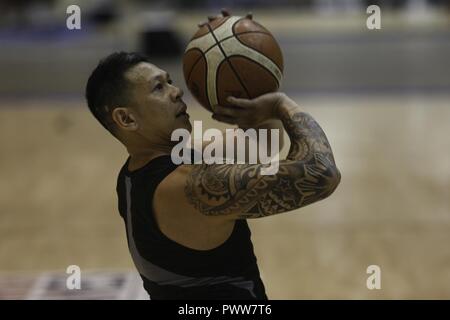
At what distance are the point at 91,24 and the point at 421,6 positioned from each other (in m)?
9.94

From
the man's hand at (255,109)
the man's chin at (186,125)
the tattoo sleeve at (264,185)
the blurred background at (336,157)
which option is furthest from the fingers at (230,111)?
the blurred background at (336,157)

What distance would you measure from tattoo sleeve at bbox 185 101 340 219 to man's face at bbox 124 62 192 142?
0.22 m

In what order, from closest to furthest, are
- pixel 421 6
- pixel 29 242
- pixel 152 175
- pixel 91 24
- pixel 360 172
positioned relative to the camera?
pixel 152 175
pixel 29 242
pixel 360 172
pixel 91 24
pixel 421 6

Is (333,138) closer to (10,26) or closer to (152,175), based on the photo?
(152,175)

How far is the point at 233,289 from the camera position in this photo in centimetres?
266

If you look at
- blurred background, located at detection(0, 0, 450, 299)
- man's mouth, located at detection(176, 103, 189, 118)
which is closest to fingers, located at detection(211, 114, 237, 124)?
man's mouth, located at detection(176, 103, 189, 118)

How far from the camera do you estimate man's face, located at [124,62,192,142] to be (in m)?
2.56

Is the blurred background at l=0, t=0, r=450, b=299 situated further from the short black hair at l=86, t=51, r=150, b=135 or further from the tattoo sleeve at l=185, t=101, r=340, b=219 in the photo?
the tattoo sleeve at l=185, t=101, r=340, b=219

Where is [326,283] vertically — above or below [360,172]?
below

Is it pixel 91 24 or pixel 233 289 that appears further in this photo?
pixel 91 24

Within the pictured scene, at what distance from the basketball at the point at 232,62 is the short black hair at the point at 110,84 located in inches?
9.4

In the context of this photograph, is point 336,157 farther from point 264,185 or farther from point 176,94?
Answer: point 264,185

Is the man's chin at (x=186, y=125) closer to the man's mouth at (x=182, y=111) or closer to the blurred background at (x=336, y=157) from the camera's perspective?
the man's mouth at (x=182, y=111)
